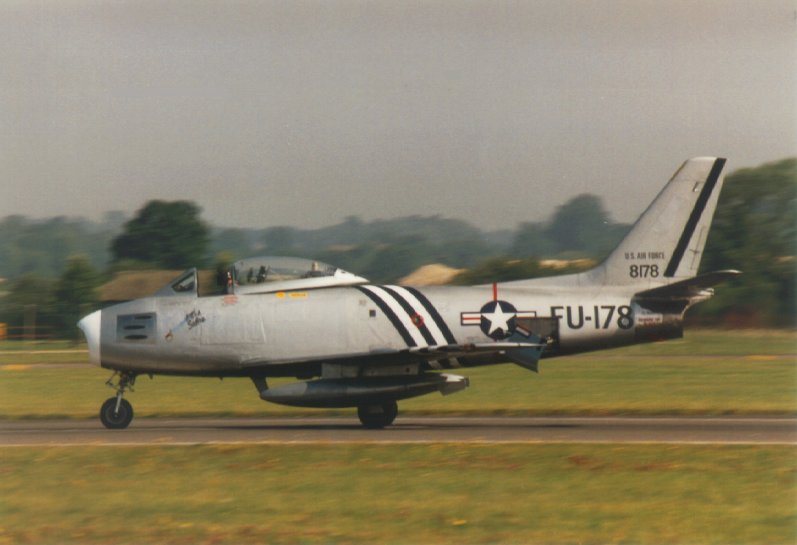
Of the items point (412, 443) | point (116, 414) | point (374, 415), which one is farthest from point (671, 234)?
point (116, 414)

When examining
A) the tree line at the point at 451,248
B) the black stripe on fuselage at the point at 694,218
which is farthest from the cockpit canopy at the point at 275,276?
the tree line at the point at 451,248

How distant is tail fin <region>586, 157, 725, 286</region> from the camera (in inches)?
844

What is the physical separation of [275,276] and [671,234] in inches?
295

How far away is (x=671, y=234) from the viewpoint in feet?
71.2

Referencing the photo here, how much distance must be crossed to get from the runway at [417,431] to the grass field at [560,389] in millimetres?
1867

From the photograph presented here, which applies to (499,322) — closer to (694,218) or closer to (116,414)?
(694,218)

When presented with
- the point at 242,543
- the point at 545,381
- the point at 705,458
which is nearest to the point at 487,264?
the point at 545,381

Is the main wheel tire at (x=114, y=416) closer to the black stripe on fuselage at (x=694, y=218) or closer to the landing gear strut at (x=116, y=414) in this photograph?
A: the landing gear strut at (x=116, y=414)

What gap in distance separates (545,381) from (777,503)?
18.7 metres

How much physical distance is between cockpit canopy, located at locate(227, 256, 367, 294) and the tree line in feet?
81.3

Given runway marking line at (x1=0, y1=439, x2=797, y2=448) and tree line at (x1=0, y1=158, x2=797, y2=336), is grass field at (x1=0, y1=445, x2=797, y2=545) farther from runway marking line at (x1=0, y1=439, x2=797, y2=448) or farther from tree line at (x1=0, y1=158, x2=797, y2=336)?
tree line at (x1=0, y1=158, x2=797, y2=336)

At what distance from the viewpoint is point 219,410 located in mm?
24906

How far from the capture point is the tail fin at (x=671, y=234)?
2144 cm

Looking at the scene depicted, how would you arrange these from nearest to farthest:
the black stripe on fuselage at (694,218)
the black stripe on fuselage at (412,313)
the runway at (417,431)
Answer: the runway at (417,431)
the black stripe on fuselage at (412,313)
the black stripe on fuselage at (694,218)
